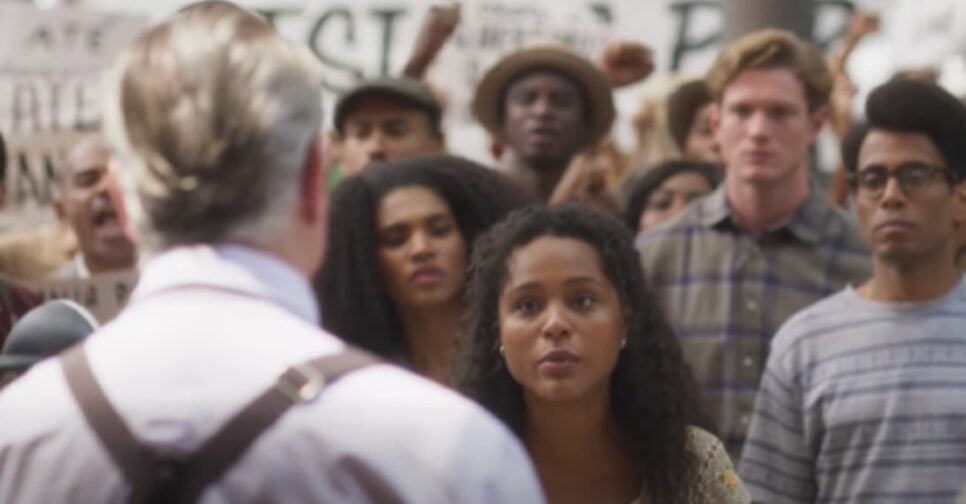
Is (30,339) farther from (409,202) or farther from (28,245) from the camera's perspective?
(28,245)

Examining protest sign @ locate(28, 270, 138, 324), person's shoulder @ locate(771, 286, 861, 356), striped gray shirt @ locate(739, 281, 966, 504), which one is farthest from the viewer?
protest sign @ locate(28, 270, 138, 324)

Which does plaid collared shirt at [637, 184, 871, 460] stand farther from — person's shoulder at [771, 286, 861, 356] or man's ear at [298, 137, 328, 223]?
man's ear at [298, 137, 328, 223]

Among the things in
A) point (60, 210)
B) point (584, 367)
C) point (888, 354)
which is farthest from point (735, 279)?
point (60, 210)

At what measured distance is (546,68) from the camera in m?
8.99

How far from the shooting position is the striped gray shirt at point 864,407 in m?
6.36

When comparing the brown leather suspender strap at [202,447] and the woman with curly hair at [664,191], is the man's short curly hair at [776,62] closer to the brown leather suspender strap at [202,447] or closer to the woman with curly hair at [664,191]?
the woman with curly hair at [664,191]

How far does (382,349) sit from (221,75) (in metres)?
3.91

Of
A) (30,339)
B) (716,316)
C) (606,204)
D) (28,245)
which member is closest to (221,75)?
(30,339)

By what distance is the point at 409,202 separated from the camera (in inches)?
273

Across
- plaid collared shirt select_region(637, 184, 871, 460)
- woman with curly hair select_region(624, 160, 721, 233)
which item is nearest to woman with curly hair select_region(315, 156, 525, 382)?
plaid collared shirt select_region(637, 184, 871, 460)

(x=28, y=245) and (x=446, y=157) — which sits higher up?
(x=446, y=157)

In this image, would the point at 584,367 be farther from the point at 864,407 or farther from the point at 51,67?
the point at 51,67

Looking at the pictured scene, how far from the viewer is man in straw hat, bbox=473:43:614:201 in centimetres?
864

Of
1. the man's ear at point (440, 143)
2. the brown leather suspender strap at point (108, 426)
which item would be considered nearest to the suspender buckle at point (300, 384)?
the brown leather suspender strap at point (108, 426)
